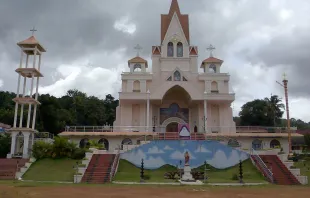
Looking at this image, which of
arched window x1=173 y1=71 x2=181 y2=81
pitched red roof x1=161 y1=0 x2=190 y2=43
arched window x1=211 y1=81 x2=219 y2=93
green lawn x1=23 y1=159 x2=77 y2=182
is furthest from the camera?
pitched red roof x1=161 y1=0 x2=190 y2=43

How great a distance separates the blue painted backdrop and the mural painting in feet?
35.2

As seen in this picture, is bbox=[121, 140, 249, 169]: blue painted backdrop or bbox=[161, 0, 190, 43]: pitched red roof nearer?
bbox=[121, 140, 249, 169]: blue painted backdrop

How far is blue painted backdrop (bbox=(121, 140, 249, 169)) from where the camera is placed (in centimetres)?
2422

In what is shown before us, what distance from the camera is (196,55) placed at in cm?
3819

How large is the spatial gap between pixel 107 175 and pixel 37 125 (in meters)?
25.4

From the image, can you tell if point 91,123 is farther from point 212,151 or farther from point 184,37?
point 212,151

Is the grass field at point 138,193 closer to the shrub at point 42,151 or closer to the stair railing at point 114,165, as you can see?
the stair railing at point 114,165

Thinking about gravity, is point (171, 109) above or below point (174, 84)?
below

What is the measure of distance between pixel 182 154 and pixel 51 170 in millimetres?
9825

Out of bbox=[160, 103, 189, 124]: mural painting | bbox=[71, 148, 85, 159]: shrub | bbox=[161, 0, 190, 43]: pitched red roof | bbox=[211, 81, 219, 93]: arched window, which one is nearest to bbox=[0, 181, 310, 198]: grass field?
bbox=[71, 148, 85, 159]: shrub

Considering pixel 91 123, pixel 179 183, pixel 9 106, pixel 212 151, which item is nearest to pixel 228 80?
pixel 212 151

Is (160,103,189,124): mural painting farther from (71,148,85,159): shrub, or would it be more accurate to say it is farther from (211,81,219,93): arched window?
(71,148,85,159): shrub

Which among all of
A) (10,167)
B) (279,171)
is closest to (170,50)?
(279,171)

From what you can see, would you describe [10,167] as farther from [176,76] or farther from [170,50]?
[170,50]
